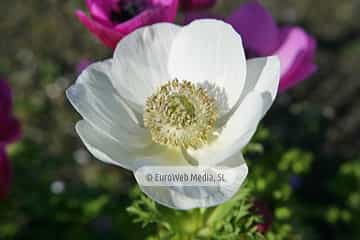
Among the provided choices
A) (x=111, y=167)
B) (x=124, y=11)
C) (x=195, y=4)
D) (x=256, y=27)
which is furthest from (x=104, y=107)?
(x=111, y=167)

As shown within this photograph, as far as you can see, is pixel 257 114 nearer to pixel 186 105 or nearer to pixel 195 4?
pixel 186 105

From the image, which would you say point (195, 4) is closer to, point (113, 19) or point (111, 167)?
point (113, 19)

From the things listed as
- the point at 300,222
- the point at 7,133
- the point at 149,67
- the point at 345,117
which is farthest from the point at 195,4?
the point at 345,117

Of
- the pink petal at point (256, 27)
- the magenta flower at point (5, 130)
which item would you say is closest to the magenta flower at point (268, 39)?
the pink petal at point (256, 27)

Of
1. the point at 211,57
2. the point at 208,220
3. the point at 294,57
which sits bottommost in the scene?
the point at 208,220

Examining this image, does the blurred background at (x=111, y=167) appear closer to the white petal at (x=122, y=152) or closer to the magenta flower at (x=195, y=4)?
the white petal at (x=122, y=152)

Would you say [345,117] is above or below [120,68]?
below

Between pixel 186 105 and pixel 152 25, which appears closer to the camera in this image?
pixel 152 25
